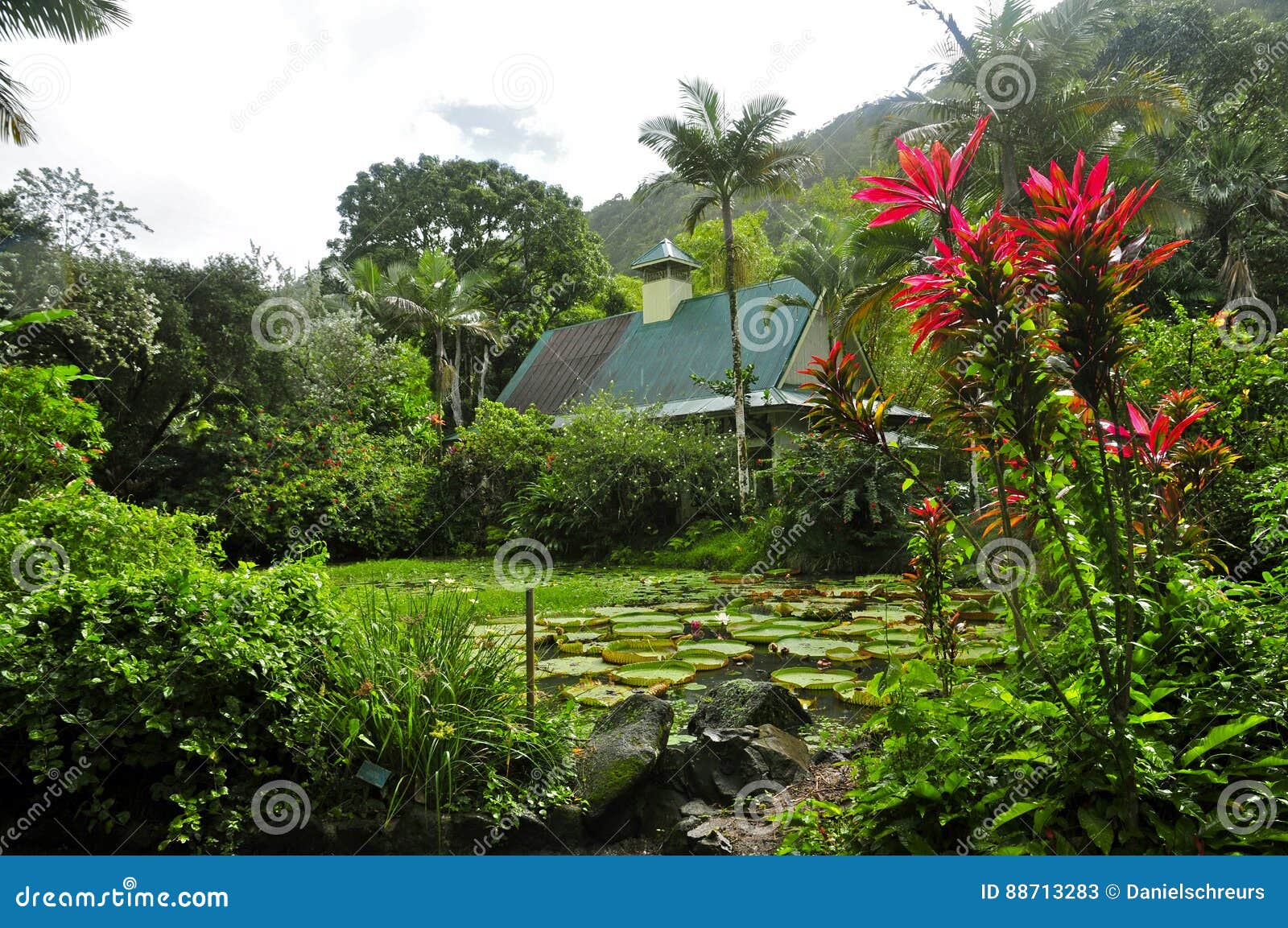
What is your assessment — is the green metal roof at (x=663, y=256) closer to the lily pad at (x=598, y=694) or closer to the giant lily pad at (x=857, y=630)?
the giant lily pad at (x=857, y=630)

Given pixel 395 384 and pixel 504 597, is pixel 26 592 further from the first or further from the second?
pixel 395 384

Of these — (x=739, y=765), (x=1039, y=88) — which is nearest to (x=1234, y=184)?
(x=1039, y=88)

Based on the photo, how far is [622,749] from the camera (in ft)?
12.9

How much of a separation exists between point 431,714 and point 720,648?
4.20m

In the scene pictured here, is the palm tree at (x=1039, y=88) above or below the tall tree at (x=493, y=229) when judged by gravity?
below

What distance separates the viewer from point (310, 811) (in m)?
3.46

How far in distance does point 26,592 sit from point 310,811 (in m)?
1.62

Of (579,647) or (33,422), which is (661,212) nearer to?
(579,647)

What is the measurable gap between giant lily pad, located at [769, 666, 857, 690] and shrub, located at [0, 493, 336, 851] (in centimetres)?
366

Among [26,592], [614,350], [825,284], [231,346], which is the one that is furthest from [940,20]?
[26,592]

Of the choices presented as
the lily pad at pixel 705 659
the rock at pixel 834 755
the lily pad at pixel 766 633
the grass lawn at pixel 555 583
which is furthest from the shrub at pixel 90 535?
the lily pad at pixel 766 633

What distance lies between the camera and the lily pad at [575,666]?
6.60 metres

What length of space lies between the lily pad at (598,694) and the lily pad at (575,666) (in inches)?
13.8

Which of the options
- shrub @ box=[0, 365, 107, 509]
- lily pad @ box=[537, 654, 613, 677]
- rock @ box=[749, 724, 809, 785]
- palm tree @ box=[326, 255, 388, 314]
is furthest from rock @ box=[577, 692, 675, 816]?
palm tree @ box=[326, 255, 388, 314]
